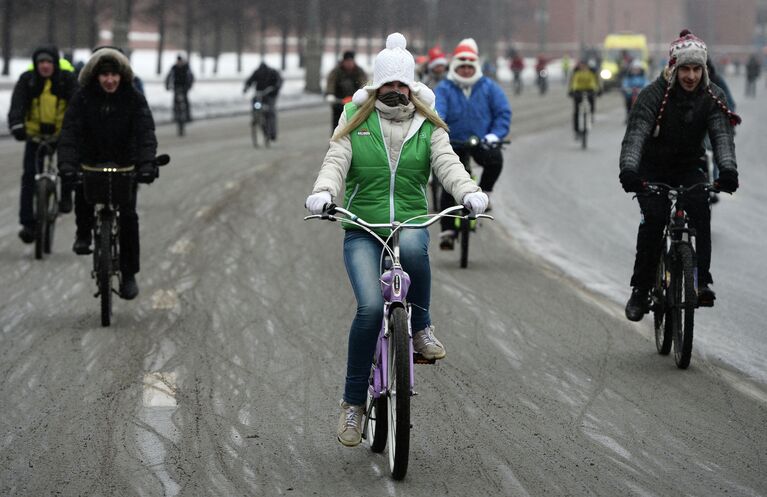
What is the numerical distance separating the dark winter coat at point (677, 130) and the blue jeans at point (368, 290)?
231cm

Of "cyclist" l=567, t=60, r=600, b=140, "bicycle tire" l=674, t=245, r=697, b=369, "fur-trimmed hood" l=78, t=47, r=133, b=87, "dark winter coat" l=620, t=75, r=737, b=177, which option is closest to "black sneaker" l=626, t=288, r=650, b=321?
"bicycle tire" l=674, t=245, r=697, b=369

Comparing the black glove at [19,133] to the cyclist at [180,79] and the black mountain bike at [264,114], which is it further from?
the cyclist at [180,79]

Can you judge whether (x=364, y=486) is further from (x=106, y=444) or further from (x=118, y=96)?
(x=118, y=96)

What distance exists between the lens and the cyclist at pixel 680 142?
27.0 ft

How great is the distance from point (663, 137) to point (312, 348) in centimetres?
245

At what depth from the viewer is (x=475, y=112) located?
41.4 ft

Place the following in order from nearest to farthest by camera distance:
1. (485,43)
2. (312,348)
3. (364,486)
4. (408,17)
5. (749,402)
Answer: (364,486), (749,402), (312,348), (408,17), (485,43)

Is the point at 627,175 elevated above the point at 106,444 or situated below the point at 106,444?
above

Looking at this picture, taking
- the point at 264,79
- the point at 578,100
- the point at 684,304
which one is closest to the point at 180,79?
the point at 264,79

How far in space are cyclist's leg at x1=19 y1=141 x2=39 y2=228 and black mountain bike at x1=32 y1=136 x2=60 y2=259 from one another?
44 millimetres

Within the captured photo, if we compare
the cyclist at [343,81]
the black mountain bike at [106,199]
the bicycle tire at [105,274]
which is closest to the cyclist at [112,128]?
the black mountain bike at [106,199]

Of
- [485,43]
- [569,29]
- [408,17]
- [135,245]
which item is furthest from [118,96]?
[569,29]

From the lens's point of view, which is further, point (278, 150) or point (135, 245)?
point (278, 150)

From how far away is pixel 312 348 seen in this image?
8.83 metres
